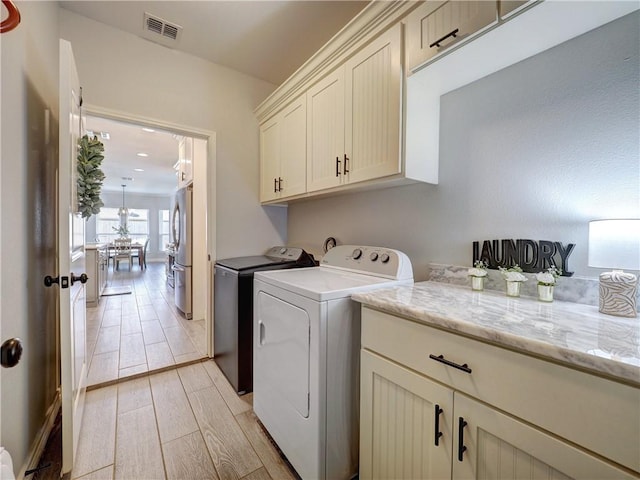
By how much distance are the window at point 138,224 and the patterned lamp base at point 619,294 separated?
11.9m

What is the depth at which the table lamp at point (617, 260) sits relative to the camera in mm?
A: 905

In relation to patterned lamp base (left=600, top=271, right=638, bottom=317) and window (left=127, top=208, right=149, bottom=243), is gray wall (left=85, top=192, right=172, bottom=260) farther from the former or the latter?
patterned lamp base (left=600, top=271, right=638, bottom=317)

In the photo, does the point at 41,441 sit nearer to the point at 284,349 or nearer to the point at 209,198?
the point at 284,349

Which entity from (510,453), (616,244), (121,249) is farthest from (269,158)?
(121,249)

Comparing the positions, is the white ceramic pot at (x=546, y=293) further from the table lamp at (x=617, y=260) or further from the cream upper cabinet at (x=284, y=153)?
the cream upper cabinet at (x=284, y=153)

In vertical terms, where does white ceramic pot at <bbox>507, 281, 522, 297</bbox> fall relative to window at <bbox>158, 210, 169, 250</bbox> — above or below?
below

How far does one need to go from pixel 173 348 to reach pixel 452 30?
10.3 ft

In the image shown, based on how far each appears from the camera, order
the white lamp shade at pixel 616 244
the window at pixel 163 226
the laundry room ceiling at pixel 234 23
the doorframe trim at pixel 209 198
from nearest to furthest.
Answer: the white lamp shade at pixel 616 244, the laundry room ceiling at pixel 234 23, the doorframe trim at pixel 209 198, the window at pixel 163 226

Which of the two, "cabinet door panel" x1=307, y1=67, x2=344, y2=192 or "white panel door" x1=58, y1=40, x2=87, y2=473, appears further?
"cabinet door panel" x1=307, y1=67, x2=344, y2=192

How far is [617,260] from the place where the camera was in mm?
924

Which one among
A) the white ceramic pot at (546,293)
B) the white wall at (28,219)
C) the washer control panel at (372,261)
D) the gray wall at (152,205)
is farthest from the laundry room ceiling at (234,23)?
the gray wall at (152,205)

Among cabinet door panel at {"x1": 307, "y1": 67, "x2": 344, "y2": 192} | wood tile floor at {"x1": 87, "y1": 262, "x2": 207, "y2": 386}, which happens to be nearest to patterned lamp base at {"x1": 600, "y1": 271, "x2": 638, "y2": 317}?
cabinet door panel at {"x1": 307, "y1": 67, "x2": 344, "y2": 192}

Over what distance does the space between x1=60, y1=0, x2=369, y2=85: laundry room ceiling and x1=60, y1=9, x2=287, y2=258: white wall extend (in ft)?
0.38

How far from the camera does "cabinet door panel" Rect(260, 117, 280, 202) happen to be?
237 centimetres
